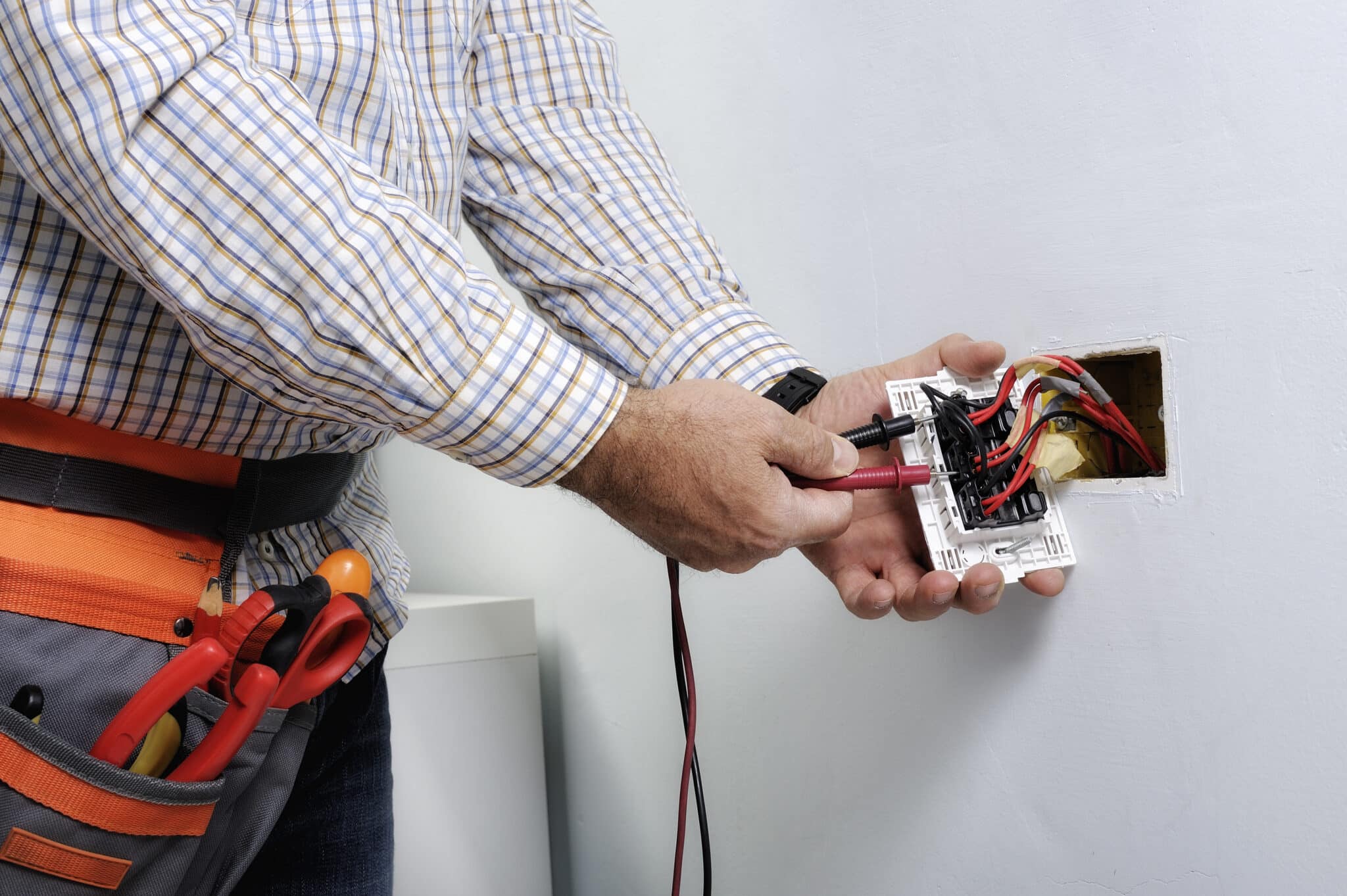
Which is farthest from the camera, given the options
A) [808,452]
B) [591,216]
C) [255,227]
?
[591,216]

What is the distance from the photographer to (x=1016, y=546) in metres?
0.74

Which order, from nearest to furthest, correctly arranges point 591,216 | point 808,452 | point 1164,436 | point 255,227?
1. point 255,227
2. point 808,452
3. point 1164,436
4. point 591,216

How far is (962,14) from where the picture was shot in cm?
82

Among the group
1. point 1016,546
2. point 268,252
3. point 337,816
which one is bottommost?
point 337,816

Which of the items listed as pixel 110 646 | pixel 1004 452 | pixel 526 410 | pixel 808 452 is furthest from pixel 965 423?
pixel 110 646

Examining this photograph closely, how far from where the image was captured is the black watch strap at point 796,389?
2.45 ft

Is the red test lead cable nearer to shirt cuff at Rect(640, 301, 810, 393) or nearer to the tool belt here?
shirt cuff at Rect(640, 301, 810, 393)

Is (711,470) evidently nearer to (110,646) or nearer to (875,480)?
(875,480)

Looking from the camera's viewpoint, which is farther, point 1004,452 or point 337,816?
point 337,816

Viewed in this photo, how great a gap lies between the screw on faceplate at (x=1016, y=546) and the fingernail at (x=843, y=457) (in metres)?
0.17

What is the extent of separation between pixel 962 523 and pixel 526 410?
0.34 m

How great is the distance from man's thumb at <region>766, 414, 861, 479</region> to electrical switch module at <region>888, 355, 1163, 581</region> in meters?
0.10

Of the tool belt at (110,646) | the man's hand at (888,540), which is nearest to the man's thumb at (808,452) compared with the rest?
the man's hand at (888,540)

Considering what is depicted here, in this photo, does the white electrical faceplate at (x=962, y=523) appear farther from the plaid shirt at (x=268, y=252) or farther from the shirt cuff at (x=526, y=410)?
the shirt cuff at (x=526, y=410)
